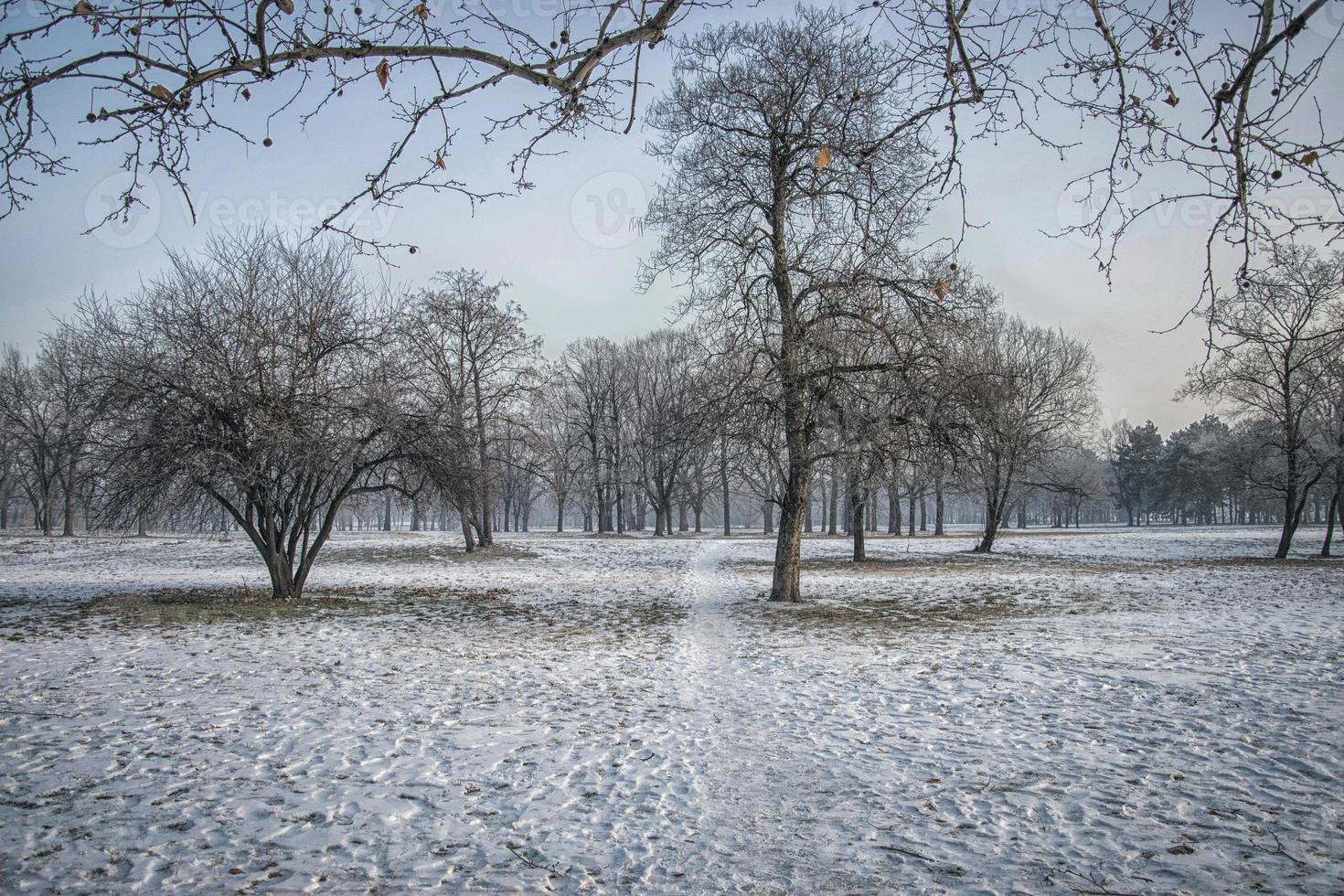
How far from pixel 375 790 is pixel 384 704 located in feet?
6.74

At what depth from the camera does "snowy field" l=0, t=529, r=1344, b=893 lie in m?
3.43

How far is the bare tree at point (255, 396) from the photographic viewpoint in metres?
11.1

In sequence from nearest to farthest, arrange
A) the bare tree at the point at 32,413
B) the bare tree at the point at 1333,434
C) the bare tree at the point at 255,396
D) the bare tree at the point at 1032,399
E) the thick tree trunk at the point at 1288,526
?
the bare tree at the point at 255,396 < the bare tree at the point at 1333,434 < the thick tree trunk at the point at 1288,526 < the bare tree at the point at 1032,399 < the bare tree at the point at 32,413

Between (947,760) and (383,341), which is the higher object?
(383,341)

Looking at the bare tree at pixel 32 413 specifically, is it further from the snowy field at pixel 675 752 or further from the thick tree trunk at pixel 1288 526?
the thick tree trunk at pixel 1288 526

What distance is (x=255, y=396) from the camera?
1139 cm

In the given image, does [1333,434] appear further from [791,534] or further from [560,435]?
[560,435]

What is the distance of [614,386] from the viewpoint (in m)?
45.1

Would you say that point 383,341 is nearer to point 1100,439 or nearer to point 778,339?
point 778,339

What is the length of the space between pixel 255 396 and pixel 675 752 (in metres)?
9.98

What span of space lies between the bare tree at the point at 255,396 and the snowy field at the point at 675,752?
2233 mm

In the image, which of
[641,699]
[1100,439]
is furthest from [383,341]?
[1100,439]

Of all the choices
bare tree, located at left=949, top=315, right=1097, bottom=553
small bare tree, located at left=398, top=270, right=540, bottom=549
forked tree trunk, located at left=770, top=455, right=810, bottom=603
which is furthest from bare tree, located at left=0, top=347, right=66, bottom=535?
bare tree, located at left=949, top=315, right=1097, bottom=553

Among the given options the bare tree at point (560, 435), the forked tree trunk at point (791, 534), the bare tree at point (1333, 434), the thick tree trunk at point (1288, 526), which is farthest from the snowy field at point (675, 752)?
the bare tree at point (560, 435)
